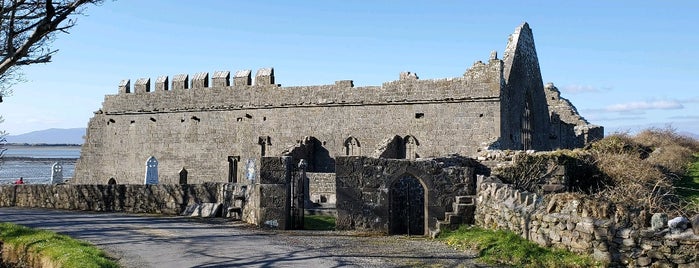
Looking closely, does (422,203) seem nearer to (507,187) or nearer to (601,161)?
(507,187)

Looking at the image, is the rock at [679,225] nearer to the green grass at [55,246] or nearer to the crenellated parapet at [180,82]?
the green grass at [55,246]

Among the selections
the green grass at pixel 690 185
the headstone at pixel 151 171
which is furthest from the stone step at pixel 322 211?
the headstone at pixel 151 171

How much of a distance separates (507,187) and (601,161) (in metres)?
A: 7.54

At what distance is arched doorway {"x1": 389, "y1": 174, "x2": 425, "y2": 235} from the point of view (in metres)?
15.7

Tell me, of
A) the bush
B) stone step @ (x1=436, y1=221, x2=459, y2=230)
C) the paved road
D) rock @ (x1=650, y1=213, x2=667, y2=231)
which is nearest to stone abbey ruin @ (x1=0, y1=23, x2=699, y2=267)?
rock @ (x1=650, y1=213, x2=667, y2=231)

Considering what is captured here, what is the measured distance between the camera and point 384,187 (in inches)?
580

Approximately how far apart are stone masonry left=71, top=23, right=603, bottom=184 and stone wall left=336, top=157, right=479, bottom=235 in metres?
7.33

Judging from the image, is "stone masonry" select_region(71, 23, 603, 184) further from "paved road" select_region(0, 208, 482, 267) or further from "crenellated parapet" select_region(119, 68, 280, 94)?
"paved road" select_region(0, 208, 482, 267)

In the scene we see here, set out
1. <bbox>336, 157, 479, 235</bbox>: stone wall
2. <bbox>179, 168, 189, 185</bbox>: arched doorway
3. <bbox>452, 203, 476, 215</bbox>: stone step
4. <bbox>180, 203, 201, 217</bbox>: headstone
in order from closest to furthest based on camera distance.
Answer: <bbox>452, 203, 476, 215</bbox>: stone step < <bbox>336, 157, 479, 235</bbox>: stone wall < <bbox>180, 203, 201, 217</bbox>: headstone < <bbox>179, 168, 189, 185</bbox>: arched doorway

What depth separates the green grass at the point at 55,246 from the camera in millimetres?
10547

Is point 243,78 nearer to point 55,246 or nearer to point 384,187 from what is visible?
point 384,187

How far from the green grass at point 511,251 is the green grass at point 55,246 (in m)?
5.94

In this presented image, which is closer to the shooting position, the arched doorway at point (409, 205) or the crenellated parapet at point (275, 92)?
the arched doorway at point (409, 205)

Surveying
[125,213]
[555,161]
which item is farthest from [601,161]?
[125,213]
